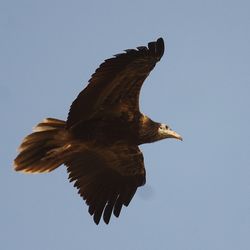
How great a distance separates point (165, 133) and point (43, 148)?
1.94m

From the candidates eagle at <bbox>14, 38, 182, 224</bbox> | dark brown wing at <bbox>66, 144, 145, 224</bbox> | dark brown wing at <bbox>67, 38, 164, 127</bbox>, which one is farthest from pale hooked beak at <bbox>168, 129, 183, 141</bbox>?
dark brown wing at <bbox>67, 38, 164, 127</bbox>

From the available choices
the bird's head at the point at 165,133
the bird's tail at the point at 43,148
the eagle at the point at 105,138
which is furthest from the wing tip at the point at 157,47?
the bird's tail at the point at 43,148

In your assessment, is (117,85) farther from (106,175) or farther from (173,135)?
(106,175)

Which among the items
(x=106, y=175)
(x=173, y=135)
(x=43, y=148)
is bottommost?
(x=106, y=175)

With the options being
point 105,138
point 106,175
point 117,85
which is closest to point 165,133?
point 105,138

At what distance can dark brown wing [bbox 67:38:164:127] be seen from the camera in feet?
35.6

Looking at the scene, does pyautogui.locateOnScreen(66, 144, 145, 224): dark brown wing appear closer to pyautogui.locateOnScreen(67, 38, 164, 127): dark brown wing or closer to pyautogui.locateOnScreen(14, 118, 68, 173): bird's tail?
pyautogui.locateOnScreen(14, 118, 68, 173): bird's tail

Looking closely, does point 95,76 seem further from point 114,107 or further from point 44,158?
point 44,158

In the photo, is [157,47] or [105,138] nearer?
[157,47]

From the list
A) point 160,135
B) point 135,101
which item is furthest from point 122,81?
point 160,135

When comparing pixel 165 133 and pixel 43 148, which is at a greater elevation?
pixel 43 148

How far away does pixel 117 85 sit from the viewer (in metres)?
11.2

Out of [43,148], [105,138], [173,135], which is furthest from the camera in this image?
[173,135]

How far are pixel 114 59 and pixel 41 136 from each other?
1.89m
